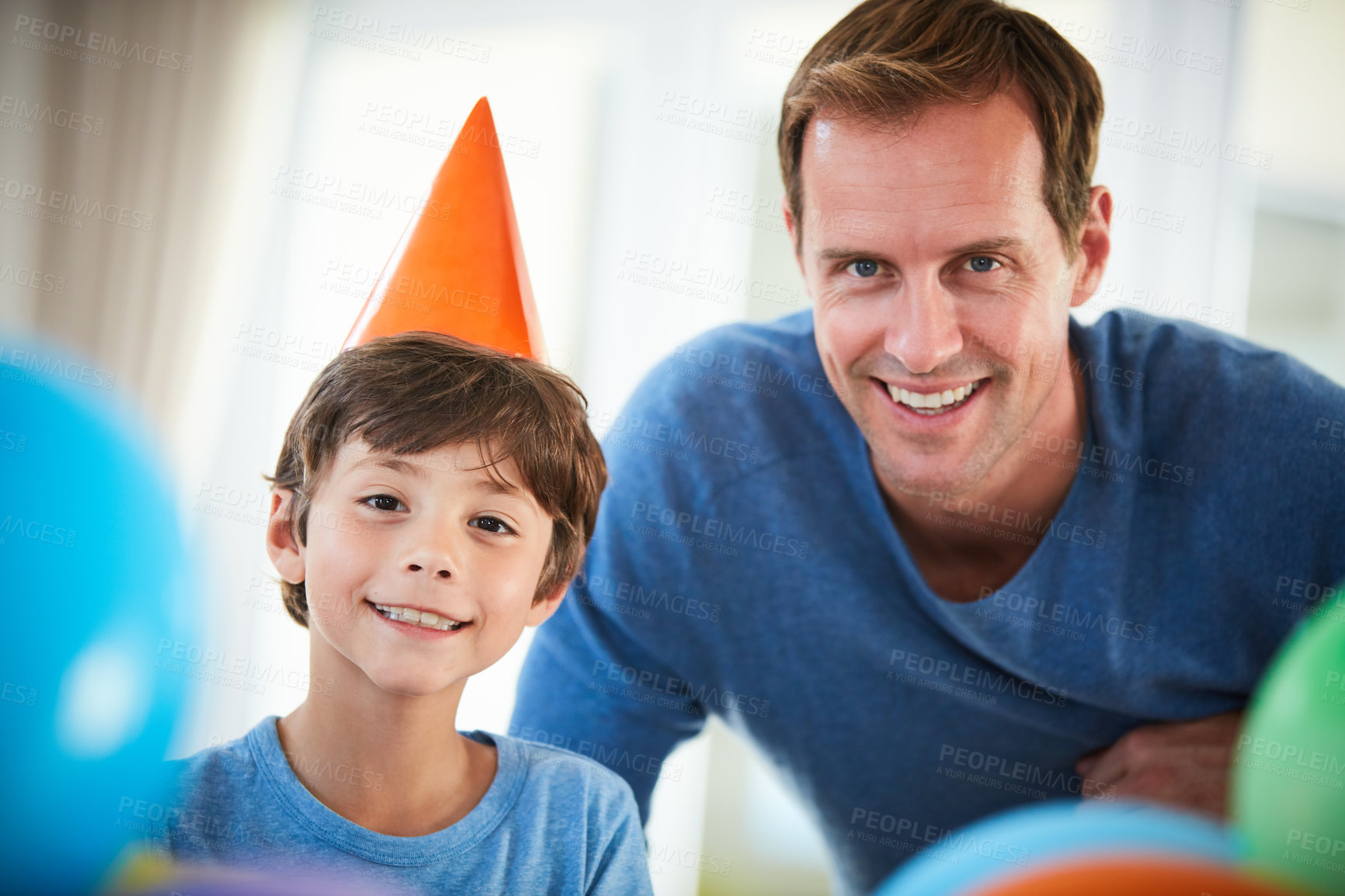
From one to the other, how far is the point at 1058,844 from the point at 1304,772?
20 centimetres

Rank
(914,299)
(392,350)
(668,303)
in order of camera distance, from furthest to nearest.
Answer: (668,303)
(914,299)
(392,350)

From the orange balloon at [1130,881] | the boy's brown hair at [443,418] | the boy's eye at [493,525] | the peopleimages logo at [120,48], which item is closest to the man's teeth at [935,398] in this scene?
the boy's brown hair at [443,418]

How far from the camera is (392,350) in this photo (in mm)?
955

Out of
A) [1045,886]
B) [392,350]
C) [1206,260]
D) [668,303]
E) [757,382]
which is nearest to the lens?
[1045,886]

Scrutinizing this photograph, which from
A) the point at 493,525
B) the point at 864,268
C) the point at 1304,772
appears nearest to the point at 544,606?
the point at 493,525

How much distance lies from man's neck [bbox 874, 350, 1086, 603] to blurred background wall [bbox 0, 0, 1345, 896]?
0.66 m

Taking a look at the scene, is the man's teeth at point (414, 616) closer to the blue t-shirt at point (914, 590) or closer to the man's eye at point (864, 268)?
the blue t-shirt at point (914, 590)

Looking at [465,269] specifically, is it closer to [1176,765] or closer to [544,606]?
[544,606]

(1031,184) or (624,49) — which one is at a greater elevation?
(624,49)

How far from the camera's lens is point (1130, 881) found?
2.13ft

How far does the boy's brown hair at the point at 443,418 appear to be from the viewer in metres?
0.91

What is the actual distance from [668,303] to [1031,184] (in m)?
1.05

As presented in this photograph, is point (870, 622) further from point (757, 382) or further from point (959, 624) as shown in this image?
point (757, 382)

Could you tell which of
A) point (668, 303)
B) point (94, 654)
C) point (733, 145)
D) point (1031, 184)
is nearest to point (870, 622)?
point (1031, 184)
